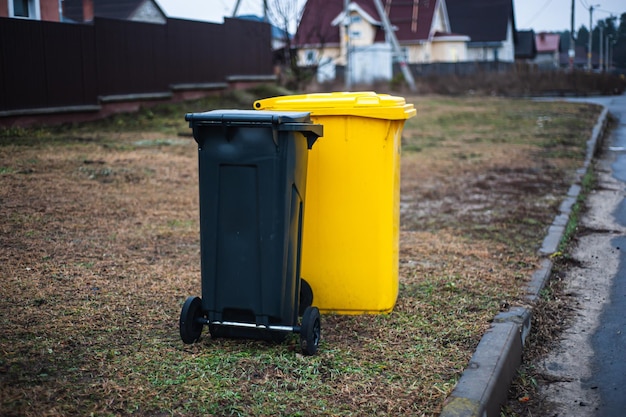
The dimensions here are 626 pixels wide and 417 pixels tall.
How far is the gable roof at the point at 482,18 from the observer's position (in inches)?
2111

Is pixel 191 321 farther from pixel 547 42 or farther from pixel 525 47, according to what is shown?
pixel 547 42

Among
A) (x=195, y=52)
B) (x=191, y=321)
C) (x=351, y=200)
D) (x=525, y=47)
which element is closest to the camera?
(x=191, y=321)

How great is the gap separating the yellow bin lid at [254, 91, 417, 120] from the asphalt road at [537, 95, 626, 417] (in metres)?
1.70

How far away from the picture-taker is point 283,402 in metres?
3.17

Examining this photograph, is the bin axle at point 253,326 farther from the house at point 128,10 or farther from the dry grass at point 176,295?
the house at point 128,10

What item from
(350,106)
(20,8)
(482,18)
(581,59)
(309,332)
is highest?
(482,18)

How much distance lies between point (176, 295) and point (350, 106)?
1.71 metres

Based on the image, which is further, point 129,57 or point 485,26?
point 485,26

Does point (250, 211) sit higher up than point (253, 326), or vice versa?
point (250, 211)

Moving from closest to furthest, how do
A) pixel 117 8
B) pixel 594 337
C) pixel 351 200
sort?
pixel 351 200, pixel 594 337, pixel 117 8

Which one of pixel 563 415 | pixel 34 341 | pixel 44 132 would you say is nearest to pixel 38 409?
pixel 34 341

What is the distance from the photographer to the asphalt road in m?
3.67

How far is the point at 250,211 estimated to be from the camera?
11.9ft

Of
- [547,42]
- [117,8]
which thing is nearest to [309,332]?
[117,8]
